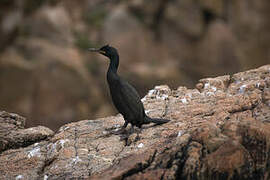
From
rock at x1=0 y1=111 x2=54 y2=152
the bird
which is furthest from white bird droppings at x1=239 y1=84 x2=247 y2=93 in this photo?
rock at x1=0 y1=111 x2=54 y2=152

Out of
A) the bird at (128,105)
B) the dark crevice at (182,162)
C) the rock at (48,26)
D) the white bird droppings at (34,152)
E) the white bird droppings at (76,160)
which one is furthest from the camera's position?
the rock at (48,26)

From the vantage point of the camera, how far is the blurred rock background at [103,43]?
26.0m

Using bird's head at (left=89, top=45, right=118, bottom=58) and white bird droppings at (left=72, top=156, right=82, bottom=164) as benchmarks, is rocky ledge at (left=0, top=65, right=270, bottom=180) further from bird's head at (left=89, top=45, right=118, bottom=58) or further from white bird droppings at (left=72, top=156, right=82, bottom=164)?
bird's head at (left=89, top=45, right=118, bottom=58)

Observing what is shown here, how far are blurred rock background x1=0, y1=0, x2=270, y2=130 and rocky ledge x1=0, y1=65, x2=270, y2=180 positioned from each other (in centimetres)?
1437

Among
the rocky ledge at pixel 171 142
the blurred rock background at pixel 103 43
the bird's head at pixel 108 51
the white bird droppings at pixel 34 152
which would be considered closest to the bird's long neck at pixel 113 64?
the bird's head at pixel 108 51

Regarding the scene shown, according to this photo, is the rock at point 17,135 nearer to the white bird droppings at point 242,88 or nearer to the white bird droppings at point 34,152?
the white bird droppings at point 34,152

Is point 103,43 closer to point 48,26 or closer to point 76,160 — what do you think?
point 48,26

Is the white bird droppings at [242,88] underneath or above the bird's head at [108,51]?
underneath

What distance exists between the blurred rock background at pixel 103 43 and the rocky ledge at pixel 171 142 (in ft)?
47.1

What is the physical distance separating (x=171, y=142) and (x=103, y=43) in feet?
65.7

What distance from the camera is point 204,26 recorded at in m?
29.4

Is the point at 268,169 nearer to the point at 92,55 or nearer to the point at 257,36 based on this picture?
the point at 92,55

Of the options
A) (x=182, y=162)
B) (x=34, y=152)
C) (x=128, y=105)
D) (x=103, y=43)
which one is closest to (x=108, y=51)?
(x=128, y=105)

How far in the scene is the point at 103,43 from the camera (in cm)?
2853
